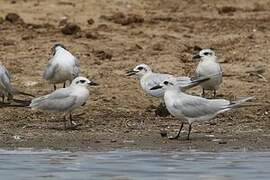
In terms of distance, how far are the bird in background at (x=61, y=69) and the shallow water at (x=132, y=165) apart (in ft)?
9.76

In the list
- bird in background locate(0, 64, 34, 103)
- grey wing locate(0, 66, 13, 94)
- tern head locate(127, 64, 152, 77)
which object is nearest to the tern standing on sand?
tern head locate(127, 64, 152, 77)

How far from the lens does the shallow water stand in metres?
11.8

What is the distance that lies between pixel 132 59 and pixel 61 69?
223cm

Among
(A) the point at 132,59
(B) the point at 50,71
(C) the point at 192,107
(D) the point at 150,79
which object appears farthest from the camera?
(A) the point at 132,59

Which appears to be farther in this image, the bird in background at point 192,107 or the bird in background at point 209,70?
the bird in background at point 209,70

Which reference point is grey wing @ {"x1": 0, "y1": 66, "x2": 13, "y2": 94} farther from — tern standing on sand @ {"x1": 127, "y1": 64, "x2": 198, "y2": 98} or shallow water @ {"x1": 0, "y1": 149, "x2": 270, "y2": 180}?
shallow water @ {"x1": 0, "y1": 149, "x2": 270, "y2": 180}

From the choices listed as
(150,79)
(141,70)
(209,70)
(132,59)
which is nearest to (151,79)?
(150,79)

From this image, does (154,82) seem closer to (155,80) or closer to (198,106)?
(155,80)

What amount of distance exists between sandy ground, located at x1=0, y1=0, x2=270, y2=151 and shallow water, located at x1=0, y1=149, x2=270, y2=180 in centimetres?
40

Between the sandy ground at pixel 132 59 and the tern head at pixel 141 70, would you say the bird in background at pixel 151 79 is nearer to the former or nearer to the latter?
the tern head at pixel 141 70

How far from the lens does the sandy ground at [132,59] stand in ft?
45.2

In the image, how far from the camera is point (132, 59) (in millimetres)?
17859

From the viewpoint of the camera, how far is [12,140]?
13531 mm

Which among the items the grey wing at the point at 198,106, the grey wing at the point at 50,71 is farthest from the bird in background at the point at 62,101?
the grey wing at the point at 50,71
